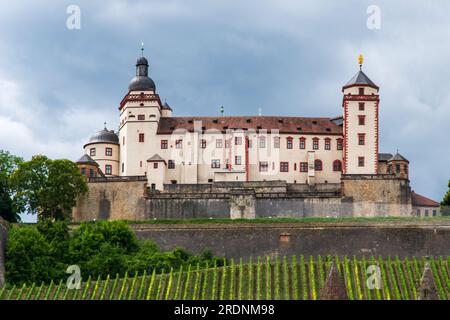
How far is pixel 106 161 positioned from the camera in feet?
304

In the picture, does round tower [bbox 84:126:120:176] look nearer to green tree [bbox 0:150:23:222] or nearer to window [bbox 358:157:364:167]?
green tree [bbox 0:150:23:222]

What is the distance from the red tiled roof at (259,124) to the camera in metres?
92.4

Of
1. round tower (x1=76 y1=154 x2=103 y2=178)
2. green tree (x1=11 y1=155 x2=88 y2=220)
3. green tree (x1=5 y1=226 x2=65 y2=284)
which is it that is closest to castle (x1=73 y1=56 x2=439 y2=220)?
round tower (x1=76 y1=154 x2=103 y2=178)

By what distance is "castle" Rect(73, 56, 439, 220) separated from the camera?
84375 mm

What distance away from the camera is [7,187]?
271 ft

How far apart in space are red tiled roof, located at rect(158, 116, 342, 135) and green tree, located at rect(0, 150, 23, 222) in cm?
1269

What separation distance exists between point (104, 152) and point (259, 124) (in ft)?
42.0

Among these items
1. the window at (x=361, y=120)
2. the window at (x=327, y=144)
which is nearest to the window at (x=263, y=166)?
the window at (x=327, y=144)

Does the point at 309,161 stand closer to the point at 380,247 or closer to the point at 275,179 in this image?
the point at 275,179

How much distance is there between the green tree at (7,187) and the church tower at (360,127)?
2529 centimetres

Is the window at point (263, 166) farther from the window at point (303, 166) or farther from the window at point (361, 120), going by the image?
the window at point (361, 120)

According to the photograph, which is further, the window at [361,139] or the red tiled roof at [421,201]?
the window at [361,139]

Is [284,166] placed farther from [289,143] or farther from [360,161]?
[360,161]
